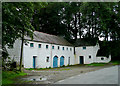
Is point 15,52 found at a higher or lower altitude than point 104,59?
higher

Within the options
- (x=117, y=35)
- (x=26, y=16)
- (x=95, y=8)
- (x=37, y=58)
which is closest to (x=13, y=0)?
(x=26, y=16)

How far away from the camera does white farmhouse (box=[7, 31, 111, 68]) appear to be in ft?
81.6

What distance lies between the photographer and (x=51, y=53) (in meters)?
30.5

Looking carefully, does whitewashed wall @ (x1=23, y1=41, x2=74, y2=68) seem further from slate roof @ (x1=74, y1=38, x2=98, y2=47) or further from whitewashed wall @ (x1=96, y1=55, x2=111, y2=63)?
whitewashed wall @ (x1=96, y1=55, x2=111, y2=63)

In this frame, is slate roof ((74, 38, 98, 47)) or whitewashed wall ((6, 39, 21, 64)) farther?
slate roof ((74, 38, 98, 47))

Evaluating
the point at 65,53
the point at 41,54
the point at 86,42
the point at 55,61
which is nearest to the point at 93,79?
the point at 41,54

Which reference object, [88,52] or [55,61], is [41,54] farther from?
[88,52]

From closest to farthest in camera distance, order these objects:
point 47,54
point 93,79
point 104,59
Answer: point 93,79
point 47,54
point 104,59

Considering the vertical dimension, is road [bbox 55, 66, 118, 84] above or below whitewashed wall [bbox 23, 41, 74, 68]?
below

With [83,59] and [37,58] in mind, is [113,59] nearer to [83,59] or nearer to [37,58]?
[83,59]

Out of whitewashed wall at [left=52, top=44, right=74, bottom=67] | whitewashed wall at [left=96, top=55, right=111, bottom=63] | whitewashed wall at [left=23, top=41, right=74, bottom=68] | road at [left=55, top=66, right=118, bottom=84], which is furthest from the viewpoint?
whitewashed wall at [left=96, top=55, right=111, bottom=63]

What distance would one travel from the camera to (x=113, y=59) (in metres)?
38.6

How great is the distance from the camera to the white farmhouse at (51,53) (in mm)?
24875

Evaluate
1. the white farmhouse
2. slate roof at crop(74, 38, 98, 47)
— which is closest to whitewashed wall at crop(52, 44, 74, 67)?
the white farmhouse
